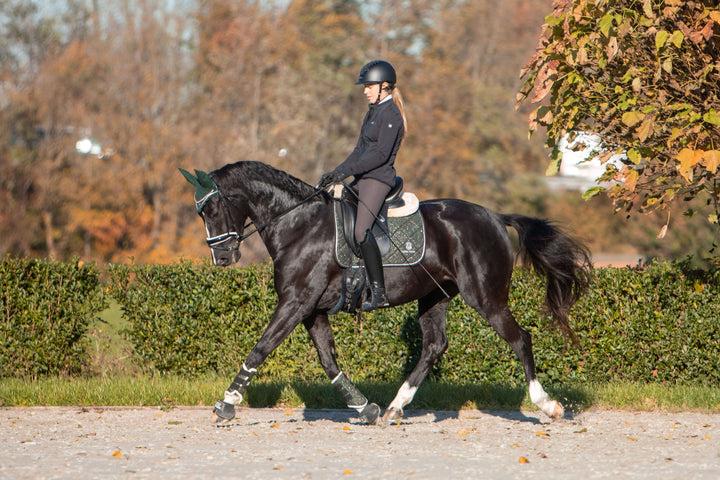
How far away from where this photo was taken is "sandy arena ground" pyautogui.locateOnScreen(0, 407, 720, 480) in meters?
4.94

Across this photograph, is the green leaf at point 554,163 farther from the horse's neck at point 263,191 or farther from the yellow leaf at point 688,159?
the horse's neck at point 263,191

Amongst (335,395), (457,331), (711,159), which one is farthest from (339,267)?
(711,159)

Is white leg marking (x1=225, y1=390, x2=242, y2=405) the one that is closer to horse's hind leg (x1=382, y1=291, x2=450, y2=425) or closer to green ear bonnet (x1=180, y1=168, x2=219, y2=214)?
horse's hind leg (x1=382, y1=291, x2=450, y2=425)

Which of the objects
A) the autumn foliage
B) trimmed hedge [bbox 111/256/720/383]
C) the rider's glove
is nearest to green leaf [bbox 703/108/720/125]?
the autumn foliage

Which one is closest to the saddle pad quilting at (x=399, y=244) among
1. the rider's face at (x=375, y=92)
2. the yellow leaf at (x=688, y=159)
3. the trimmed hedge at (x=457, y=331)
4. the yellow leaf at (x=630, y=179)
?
the rider's face at (x=375, y=92)

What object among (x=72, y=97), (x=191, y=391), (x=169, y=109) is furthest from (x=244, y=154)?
(x=191, y=391)

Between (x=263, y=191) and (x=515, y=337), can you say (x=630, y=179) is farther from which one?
(x=263, y=191)

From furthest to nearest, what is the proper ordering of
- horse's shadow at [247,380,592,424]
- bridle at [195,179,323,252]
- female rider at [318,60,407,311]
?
1. horse's shadow at [247,380,592,424]
2. female rider at [318,60,407,311]
3. bridle at [195,179,323,252]

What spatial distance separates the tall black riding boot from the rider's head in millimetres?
1182

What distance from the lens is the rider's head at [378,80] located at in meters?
6.66

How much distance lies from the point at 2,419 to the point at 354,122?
2465 cm

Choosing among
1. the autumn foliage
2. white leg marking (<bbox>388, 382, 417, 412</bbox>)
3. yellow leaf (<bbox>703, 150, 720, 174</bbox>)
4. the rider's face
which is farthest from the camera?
white leg marking (<bbox>388, 382, 417, 412</bbox>)

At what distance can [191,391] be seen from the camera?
7.90 m

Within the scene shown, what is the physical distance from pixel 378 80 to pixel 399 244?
1406mm
